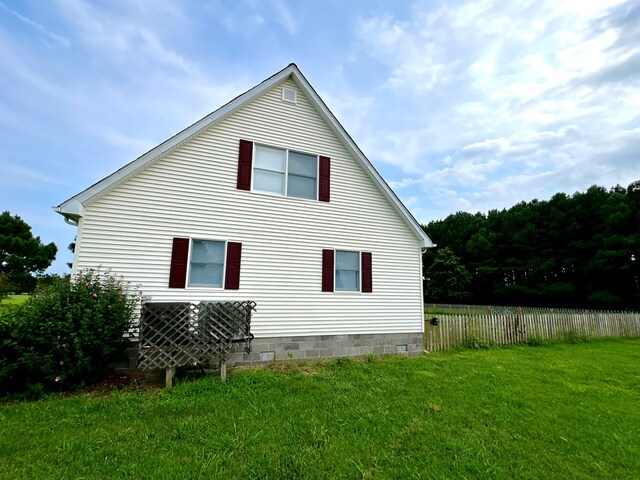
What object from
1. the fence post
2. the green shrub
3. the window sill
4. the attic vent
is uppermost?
the attic vent

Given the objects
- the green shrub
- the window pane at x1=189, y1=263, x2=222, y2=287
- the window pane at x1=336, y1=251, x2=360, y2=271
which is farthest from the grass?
the window pane at x1=336, y1=251, x2=360, y2=271

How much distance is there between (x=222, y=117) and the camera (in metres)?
8.27

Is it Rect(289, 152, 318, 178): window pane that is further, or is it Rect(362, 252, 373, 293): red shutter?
Rect(362, 252, 373, 293): red shutter

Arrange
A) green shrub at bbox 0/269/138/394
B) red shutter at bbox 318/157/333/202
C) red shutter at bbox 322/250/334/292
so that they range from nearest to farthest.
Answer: green shrub at bbox 0/269/138/394 → red shutter at bbox 322/250/334/292 → red shutter at bbox 318/157/333/202

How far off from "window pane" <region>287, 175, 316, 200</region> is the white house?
0.03 m

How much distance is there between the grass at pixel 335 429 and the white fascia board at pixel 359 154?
4.94m

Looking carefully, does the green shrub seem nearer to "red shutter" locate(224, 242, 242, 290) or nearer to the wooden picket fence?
"red shutter" locate(224, 242, 242, 290)

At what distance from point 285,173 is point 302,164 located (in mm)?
683

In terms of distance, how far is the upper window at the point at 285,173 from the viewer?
8.69 meters

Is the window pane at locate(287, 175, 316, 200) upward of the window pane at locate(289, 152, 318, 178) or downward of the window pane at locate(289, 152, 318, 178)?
downward

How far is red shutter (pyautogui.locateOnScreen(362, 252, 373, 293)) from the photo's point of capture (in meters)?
9.33

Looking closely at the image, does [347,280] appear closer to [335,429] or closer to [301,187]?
[301,187]

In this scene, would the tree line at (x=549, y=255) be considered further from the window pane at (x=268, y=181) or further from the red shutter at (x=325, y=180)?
the window pane at (x=268, y=181)

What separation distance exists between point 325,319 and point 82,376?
217 inches
